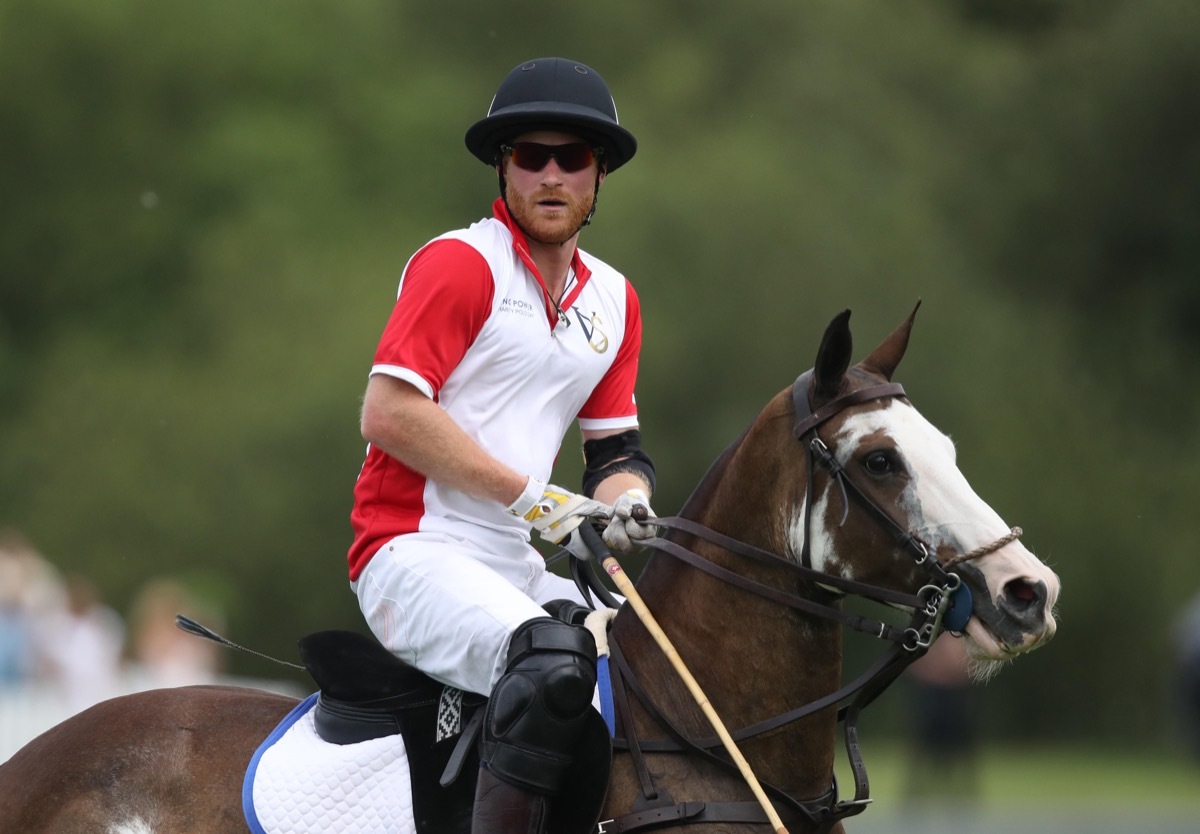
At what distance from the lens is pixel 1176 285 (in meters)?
35.0

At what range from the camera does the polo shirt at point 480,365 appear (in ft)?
16.7

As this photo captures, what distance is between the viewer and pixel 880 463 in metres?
4.90

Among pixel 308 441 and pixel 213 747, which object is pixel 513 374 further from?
pixel 308 441

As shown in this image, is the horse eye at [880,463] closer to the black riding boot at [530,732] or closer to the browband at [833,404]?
the browband at [833,404]

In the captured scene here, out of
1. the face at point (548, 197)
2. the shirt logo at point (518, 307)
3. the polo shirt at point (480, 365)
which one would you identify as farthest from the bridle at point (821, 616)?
the face at point (548, 197)

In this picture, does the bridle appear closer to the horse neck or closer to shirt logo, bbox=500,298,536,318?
the horse neck

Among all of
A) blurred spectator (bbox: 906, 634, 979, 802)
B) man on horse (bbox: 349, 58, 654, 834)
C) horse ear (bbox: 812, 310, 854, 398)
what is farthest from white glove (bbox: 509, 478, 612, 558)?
blurred spectator (bbox: 906, 634, 979, 802)

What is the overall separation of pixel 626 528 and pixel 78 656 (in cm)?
1015

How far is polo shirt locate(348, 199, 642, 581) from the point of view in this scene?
5102 millimetres

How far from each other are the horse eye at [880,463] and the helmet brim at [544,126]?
4.21ft

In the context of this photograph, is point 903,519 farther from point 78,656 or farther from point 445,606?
point 78,656

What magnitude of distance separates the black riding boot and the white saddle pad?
338 millimetres

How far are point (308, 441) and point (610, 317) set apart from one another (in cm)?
2569

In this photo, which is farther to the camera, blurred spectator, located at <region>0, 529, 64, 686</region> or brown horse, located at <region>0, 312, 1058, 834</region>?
blurred spectator, located at <region>0, 529, 64, 686</region>
